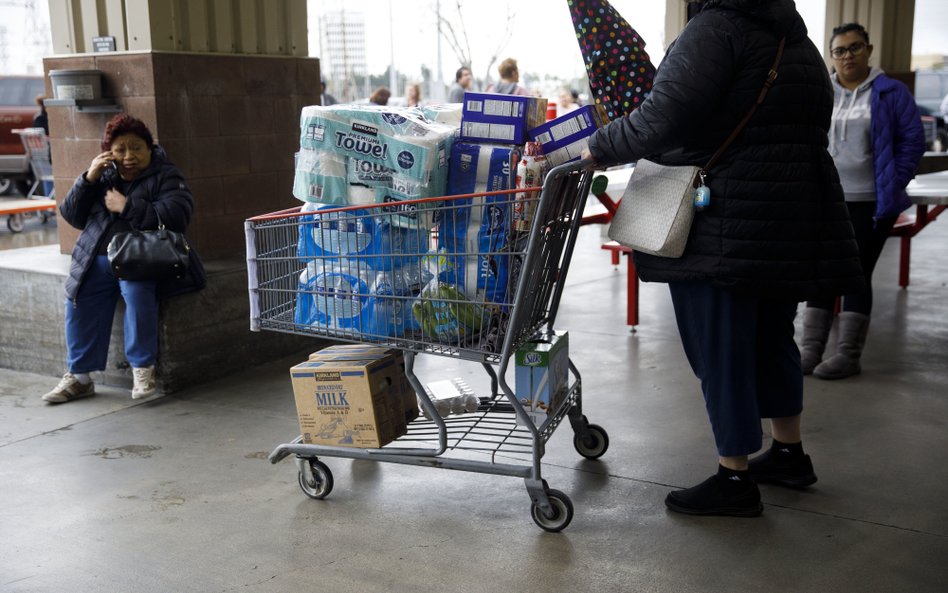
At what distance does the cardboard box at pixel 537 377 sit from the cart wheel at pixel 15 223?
9813 millimetres

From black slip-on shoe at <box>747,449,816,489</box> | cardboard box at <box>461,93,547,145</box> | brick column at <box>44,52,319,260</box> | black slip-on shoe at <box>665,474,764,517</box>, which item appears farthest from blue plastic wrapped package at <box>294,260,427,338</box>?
brick column at <box>44,52,319,260</box>

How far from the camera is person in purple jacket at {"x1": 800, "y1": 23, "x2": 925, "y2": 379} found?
15.7 ft

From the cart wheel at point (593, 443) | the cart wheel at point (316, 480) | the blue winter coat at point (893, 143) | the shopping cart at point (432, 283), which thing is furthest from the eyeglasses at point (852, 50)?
the cart wheel at point (316, 480)

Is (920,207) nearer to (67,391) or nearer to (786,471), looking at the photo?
(786,471)

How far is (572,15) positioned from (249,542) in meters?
2.04

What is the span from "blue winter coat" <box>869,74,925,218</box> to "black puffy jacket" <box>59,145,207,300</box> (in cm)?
356

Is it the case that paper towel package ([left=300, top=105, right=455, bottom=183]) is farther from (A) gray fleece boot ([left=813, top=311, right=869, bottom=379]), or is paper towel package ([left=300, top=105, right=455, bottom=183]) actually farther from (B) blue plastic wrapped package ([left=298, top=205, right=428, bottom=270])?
(A) gray fleece boot ([left=813, top=311, right=869, bottom=379])

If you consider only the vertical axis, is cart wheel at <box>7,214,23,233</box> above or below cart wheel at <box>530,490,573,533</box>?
above

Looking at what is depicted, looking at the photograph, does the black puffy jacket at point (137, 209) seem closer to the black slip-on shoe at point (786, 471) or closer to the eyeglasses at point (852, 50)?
the black slip-on shoe at point (786, 471)

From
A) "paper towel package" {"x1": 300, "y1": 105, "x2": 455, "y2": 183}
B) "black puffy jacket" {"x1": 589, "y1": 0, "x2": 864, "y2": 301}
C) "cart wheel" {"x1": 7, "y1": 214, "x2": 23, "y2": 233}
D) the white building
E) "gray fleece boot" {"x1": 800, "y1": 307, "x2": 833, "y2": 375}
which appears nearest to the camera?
"black puffy jacket" {"x1": 589, "y1": 0, "x2": 864, "y2": 301}

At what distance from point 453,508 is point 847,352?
2.57 metres

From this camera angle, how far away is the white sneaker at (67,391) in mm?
4719

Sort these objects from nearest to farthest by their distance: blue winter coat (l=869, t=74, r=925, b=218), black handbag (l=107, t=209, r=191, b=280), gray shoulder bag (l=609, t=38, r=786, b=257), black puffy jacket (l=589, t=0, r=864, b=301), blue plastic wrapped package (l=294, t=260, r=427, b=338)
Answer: black puffy jacket (l=589, t=0, r=864, b=301) < gray shoulder bag (l=609, t=38, r=786, b=257) < blue plastic wrapped package (l=294, t=260, r=427, b=338) < black handbag (l=107, t=209, r=191, b=280) < blue winter coat (l=869, t=74, r=925, b=218)

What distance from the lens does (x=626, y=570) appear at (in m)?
2.87
